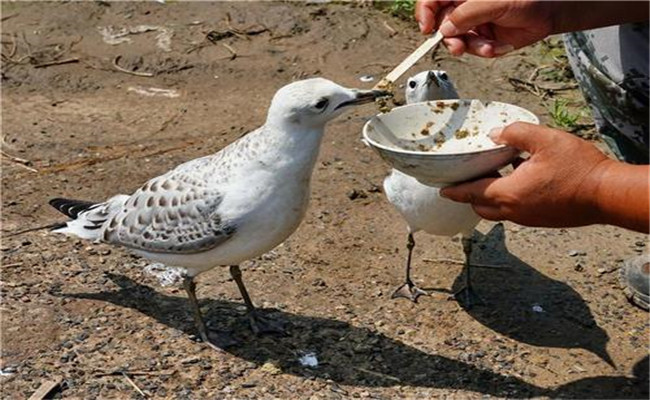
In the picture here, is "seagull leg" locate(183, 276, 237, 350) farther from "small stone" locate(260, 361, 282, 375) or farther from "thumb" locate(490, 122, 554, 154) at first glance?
"thumb" locate(490, 122, 554, 154)

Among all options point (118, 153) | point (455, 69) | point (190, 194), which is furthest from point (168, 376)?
point (455, 69)

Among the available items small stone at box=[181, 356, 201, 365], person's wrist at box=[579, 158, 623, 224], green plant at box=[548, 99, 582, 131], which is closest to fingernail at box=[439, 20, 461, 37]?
person's wrist at box=[579, 158, 623, 224]

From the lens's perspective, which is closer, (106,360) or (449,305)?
(106,360)

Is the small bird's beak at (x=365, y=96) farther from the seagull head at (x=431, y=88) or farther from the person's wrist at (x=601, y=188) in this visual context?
the seagull head at (x=431, y=88)

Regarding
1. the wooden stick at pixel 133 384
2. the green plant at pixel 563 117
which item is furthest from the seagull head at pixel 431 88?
the wooden stick at pixel 133 384

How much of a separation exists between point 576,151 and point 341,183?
2.52 meters

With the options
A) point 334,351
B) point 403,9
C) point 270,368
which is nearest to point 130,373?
point 270,368

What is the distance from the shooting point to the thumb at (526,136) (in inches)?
131

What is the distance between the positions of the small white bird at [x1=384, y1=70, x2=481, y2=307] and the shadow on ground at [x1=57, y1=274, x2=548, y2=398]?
1.45 ft

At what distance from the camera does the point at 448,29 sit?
3818mm

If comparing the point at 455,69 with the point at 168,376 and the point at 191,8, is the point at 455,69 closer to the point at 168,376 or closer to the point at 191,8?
the point at 191,8

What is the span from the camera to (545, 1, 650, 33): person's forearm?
3.92 metres

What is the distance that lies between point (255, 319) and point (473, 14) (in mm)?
1624

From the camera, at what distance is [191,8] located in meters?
7.93
